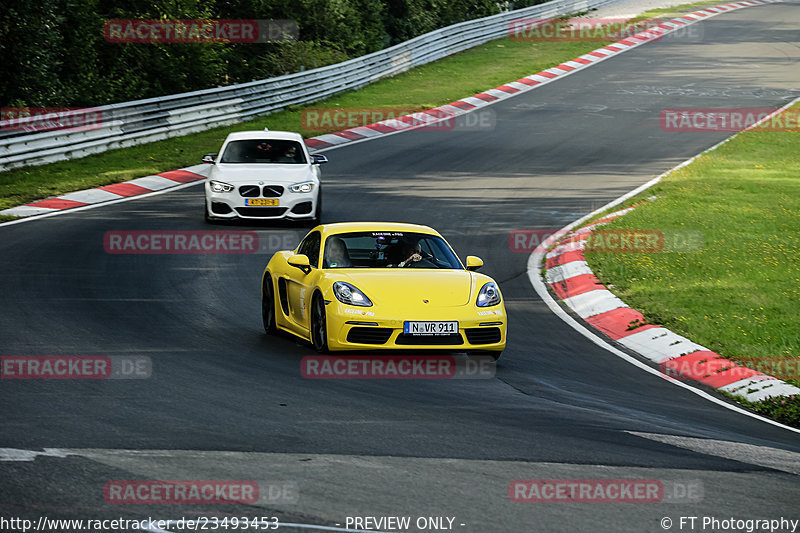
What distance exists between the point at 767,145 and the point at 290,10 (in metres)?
18.0

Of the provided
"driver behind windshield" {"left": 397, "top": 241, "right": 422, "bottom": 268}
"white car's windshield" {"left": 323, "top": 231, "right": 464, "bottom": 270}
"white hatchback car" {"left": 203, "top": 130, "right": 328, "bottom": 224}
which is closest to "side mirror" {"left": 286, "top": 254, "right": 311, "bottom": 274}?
"white car's windshield" {"left": 323, "top": 231, "right": 464, "bottom": 270}

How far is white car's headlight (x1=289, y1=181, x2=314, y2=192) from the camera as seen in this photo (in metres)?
19.1

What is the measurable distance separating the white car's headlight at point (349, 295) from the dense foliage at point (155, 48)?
67.1ft

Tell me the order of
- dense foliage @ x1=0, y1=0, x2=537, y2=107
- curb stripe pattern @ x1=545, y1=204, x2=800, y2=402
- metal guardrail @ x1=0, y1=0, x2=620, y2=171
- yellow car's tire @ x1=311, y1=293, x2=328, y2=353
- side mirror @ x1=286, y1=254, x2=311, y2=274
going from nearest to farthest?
yellow car's tire @ x1=311, y1=293, x2=328, y2=353, curb stripe pattern @ x1=545, y1=204, x2=800, y2=402, side mirror @ x1=286, y1=254, x2=311, y2=274, metal guardrail @ x1=0, y1=0, x2=620, y2=171, dense foliage @ x1=0, y1=0, x2=537, y2=107

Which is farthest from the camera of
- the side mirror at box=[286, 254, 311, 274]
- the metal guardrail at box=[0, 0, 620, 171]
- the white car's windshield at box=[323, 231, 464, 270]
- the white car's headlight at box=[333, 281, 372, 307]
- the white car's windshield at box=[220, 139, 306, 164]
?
the metal guardrail at box=[0, 0, 620, 171]

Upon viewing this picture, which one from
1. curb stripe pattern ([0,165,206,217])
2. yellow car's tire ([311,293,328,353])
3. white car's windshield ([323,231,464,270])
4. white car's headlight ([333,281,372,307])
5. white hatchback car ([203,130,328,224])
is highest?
white car's windshield ([323,231,464,270])

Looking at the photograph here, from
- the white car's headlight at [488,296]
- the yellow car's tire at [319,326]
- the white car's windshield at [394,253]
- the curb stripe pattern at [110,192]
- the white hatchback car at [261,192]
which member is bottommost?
the curb stripe pattern at [110,192]

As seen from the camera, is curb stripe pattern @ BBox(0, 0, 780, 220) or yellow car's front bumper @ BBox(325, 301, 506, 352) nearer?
yellow car's front bumper @ BBox(325, 301, 506, 352)

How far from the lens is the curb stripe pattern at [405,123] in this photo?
21163 mm

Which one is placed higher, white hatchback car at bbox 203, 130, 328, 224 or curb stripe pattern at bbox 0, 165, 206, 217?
white hatchback car at bbox 203, 130, 328, 224

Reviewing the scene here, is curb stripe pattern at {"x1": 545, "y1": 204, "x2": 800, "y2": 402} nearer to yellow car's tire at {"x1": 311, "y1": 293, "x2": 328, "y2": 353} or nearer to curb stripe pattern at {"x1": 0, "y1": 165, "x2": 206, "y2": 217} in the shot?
yellow car's tire at {"x1": 311, "y1": 293, "x2": 328, "y2": 353}

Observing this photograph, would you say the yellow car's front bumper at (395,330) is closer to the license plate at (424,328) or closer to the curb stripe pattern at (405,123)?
the license plate at (424,328)

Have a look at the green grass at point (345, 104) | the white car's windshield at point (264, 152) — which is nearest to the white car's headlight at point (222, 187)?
the white car's windshield at point (264, 152)

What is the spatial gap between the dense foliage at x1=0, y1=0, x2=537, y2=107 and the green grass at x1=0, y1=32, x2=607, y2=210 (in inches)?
114
